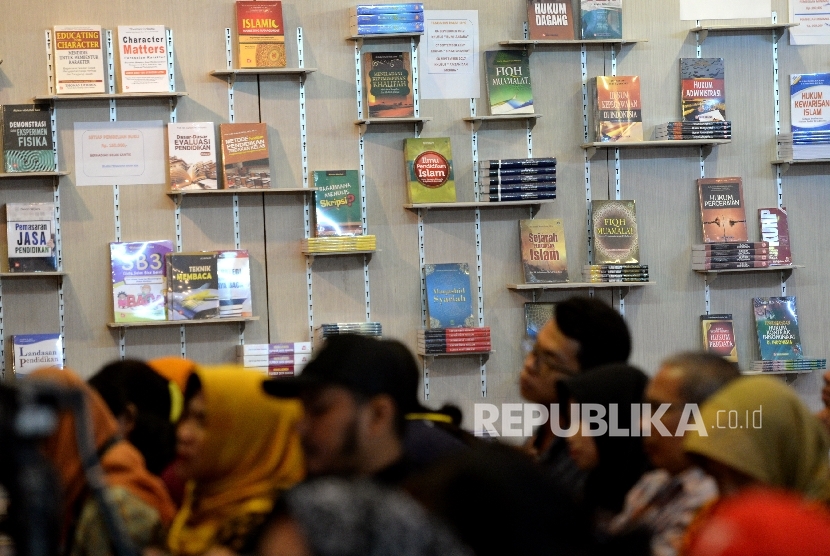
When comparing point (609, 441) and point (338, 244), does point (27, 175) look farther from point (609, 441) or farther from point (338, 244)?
point (609, 441)

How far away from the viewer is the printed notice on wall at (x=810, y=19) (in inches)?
234

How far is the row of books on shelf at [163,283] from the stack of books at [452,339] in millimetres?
1006

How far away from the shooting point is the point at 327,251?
542 cm

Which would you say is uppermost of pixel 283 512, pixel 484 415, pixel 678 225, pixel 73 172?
pixel 73 172

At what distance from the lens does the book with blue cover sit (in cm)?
562

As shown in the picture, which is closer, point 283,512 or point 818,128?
point 283,512

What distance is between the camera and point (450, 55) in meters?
5.68

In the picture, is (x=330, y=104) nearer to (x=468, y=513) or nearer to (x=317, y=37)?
(x=317, y=37)

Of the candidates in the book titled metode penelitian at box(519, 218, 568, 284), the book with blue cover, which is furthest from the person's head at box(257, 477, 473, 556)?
the book titled metode penelitian at box(519, 218, 568, 284)

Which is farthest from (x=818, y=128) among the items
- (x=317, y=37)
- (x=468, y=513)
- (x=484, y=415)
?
(x=468, y=513)

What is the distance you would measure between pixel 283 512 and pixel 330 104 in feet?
14.9

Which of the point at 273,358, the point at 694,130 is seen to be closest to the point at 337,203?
the point at 273,358

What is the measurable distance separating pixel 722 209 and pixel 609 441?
11.8 feet

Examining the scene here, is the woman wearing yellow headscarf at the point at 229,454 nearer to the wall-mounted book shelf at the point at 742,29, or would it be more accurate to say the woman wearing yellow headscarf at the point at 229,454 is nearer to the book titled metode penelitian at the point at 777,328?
the book titled metode penelitian at the point at 777,328
